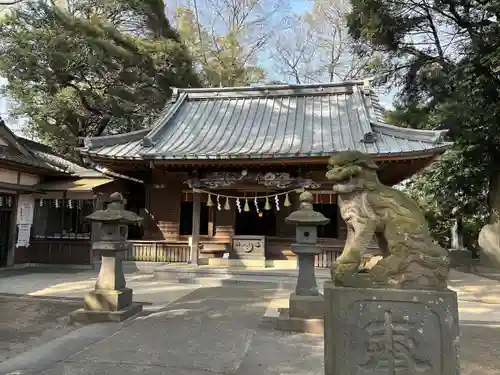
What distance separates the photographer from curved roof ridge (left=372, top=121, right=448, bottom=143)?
1096 cm

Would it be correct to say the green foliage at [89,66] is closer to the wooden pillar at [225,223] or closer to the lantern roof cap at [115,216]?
the wooden pillar at [225,223]

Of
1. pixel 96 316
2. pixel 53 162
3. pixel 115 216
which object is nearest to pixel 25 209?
pixel 53 162

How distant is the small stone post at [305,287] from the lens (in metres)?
6.20

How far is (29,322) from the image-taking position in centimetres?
670

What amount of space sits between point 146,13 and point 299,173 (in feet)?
50.3

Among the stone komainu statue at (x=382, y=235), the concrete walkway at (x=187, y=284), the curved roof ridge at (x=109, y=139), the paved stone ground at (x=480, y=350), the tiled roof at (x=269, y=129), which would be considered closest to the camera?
the stone komainu statue at (x=382, y=235)

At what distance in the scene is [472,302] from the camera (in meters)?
8.93

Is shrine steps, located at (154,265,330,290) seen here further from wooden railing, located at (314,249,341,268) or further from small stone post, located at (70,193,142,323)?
small stone post, located at (70,193,142,323)

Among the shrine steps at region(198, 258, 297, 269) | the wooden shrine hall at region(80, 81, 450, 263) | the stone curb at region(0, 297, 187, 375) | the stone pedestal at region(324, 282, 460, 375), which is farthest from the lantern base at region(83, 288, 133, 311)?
the shrine steps at region(198, 258, 297, 269)

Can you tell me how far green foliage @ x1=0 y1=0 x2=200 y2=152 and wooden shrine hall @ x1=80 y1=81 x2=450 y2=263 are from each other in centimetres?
574

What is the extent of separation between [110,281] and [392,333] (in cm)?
528

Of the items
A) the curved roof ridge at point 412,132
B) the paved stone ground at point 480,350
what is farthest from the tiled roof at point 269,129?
the paved stone ground at point 480,350

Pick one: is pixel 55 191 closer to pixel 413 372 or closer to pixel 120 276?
pixel 120 276

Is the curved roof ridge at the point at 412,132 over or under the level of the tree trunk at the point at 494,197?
over
